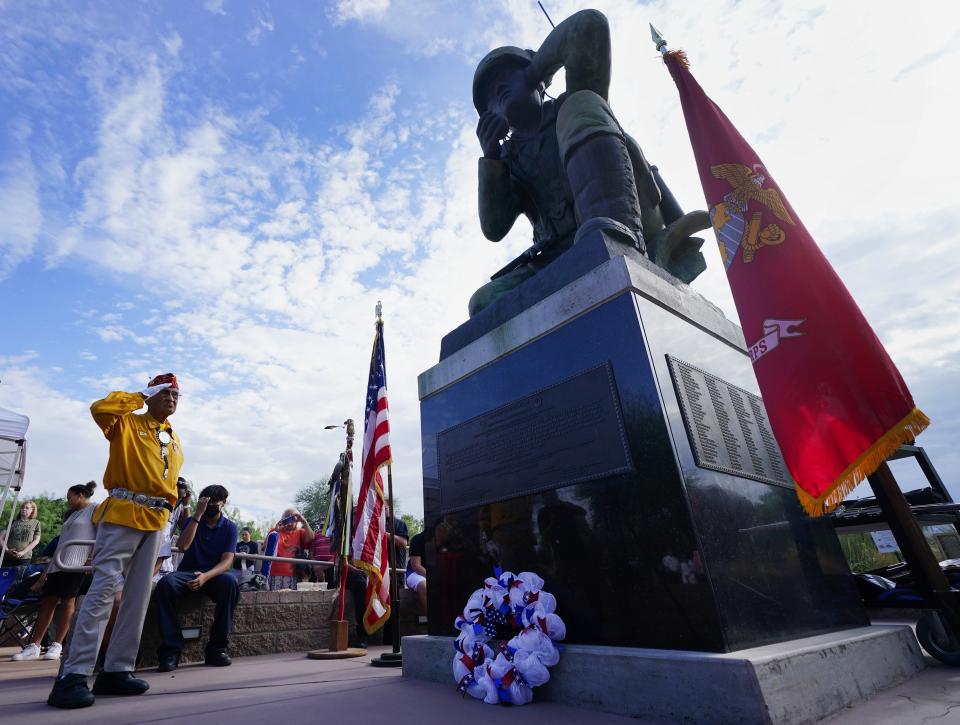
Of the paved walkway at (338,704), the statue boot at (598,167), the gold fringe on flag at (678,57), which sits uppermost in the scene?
the gold fringe on flag at (678,57)

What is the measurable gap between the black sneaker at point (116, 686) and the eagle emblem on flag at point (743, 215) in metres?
4.41

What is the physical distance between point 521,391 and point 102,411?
2778 mm

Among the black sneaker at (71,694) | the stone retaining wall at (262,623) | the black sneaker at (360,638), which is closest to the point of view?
the black sneaker at (71,694)

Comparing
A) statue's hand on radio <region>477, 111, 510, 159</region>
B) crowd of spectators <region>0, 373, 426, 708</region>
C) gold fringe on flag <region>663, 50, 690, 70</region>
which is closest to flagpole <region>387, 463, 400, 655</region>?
crowd of spectators <region>0, 373, 426, 708</region>

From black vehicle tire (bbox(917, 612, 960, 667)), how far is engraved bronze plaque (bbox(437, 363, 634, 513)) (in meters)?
1.78

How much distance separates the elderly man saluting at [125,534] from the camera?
9.62 ft

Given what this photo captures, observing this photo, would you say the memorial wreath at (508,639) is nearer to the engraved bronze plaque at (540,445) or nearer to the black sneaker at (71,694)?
the engraved bronze plaque at (540,445)

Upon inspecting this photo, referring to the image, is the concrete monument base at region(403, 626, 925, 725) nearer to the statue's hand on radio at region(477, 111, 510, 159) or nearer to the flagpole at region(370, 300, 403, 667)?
the flagpole at region(370, 300, 403, 667)

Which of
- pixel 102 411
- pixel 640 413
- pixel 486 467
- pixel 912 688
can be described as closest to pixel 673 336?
pixel 640 413

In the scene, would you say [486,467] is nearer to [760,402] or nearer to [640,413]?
[640,413]

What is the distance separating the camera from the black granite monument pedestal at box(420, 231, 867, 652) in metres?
2.07

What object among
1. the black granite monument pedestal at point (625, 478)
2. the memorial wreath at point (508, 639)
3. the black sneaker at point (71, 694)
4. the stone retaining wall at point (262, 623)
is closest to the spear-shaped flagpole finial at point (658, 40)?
the black granite monument pedestal at point (625, 478)

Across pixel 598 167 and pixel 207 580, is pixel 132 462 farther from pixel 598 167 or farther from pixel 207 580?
pixel 598 167

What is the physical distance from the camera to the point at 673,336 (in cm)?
267
